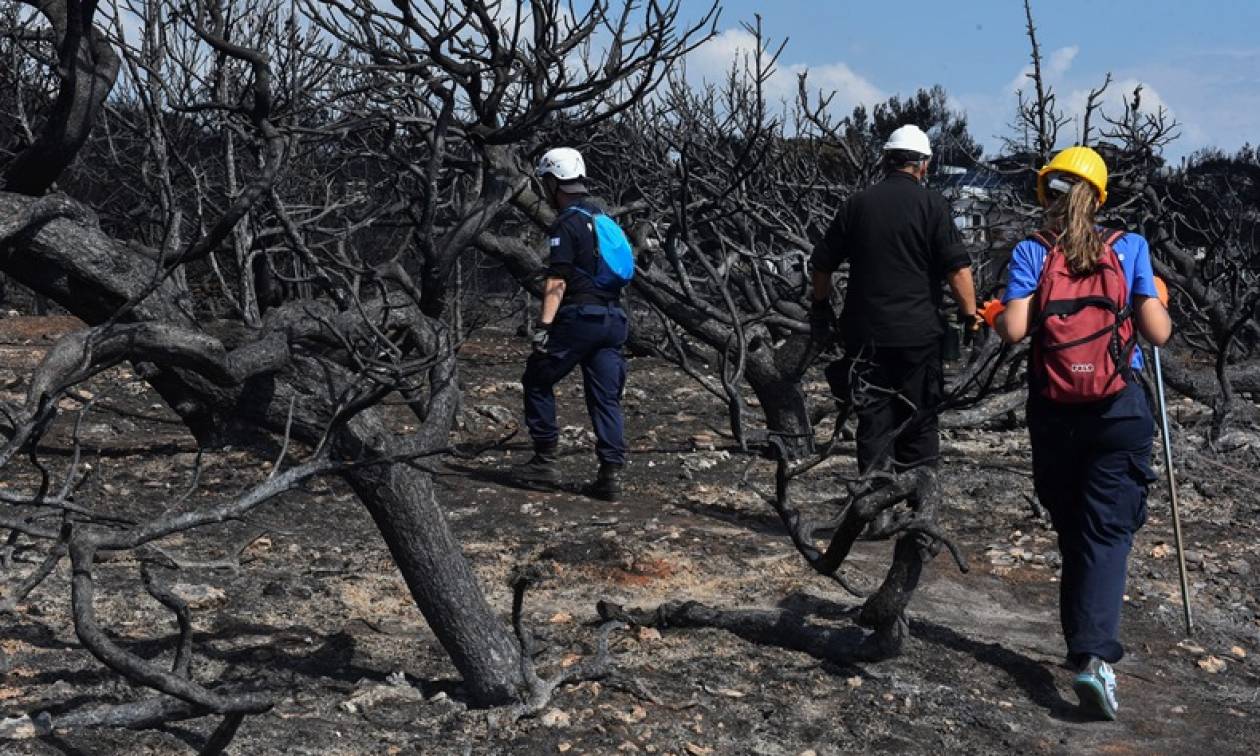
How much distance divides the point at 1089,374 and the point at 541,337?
11.5ft

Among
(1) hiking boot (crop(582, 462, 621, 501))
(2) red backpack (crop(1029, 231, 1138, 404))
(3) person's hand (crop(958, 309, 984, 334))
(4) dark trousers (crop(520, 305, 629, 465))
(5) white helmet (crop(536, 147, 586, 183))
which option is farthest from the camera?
(1) hiking boot (crop(582, 462, 621, 501))

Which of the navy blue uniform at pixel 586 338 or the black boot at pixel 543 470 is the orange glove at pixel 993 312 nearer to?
the navy blue uniform at pixel 586 338

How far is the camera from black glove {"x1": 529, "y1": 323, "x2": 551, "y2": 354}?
24.2 feet

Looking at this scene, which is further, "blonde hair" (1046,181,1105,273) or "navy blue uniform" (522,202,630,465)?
"navy blue uniform" (522,202,630,465)

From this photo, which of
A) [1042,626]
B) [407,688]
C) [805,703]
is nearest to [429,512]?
[407,688]

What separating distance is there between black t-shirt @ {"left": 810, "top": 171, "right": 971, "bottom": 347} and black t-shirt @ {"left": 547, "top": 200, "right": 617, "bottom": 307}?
1926 millimetres

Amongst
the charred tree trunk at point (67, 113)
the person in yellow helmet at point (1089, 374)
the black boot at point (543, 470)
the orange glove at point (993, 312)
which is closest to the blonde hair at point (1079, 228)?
the person in yellow helmet at point (1089, 374)

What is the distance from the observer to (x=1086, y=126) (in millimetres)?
9203

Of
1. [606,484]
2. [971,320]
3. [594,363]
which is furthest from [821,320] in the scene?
[606,484]

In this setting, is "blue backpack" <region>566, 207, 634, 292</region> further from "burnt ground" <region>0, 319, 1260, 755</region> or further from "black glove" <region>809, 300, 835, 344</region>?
"black glove" <region>809, 300, 835, 344</region>

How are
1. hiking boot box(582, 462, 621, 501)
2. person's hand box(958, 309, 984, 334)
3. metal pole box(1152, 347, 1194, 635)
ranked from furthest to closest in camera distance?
hiking boot box(582, 462, 621, 501)
person's hand box(958, 309, 984, 334)
metal pole box(1152, 347, 1194, 635)

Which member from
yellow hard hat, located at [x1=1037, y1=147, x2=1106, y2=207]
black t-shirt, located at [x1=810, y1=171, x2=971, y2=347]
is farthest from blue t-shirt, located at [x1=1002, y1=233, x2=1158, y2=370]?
black t-shirt, located at [x1=810, y1=171, x2=971, y2=347]

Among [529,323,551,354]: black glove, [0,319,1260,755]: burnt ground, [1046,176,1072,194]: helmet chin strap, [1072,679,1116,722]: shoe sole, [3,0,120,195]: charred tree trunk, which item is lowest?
[1072,679,1116,722]: shoe sole

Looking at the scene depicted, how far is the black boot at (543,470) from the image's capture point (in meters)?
7.91
